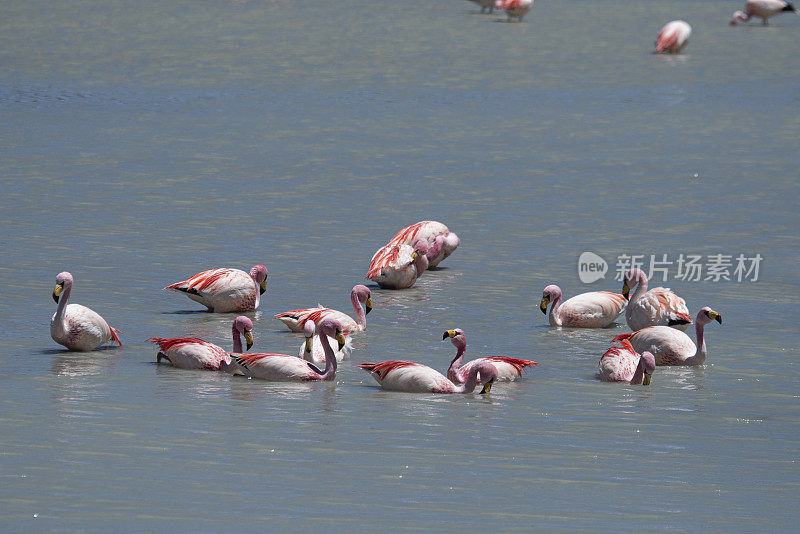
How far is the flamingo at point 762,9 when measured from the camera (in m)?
46.9

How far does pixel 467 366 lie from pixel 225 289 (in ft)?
12.2

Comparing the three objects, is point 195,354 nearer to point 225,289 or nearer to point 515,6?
point 225,289

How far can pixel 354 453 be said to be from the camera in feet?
32.2

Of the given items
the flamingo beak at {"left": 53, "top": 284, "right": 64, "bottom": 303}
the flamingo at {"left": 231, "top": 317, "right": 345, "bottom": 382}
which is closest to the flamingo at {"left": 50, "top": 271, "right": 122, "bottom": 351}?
the flamingo beak at {"left": 53, "top": 284, "right": 64, "bottom": 303}

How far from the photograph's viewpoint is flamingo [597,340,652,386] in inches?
481

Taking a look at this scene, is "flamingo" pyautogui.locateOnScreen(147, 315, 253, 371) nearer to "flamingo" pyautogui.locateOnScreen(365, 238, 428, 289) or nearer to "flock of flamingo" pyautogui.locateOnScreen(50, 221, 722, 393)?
Result: "flock of flamingo" pyautogui.locateOnScreen(50, 221, 722, 393)

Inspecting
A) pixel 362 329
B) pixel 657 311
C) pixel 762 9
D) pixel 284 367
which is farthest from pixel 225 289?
pixel 762 9

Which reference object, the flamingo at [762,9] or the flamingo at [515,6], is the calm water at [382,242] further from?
the flamingo at [762,9]

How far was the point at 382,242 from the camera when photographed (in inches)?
754

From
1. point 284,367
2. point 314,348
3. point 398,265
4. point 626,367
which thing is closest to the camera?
point 284,367

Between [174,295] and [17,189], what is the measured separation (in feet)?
23.7

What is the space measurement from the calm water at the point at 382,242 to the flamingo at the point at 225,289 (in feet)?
0.68

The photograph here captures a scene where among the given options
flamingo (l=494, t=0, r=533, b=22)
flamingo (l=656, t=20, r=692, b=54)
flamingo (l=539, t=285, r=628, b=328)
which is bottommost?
flamingo (l=539, t=285, r=628, b=328)

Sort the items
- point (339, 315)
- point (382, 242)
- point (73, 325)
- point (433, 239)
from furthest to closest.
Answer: point (382, 242) < point (433, 239) < point (339, 315) < point (73, 325)
